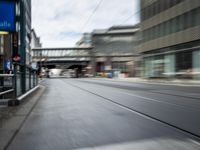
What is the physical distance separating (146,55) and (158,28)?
23.6 ft

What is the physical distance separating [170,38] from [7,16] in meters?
36.7

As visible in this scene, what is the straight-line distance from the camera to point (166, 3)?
4725 centimetres

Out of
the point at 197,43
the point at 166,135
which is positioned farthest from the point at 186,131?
the point at 197,43

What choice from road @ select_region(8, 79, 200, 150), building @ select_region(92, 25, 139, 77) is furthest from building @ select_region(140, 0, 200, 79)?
building @ select_region(92, 25, 139, 77)

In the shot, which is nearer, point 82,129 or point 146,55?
point 82,129

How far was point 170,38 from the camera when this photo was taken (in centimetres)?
4628

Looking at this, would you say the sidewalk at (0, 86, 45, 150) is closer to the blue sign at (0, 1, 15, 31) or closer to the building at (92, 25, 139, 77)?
the blue sign at (0, 1, 15, 31)

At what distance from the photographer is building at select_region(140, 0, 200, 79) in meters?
40.3

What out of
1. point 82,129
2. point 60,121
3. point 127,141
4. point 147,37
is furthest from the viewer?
point 147,37

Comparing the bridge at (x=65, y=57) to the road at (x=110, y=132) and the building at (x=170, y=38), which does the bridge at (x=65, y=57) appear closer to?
the building at (x=170, y=38)

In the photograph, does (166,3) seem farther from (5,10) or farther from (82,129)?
(82,129)

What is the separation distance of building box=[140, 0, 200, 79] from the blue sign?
3031 centimetres

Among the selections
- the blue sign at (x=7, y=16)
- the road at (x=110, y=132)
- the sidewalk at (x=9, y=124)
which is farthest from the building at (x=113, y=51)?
the road at (x=110, y=132)

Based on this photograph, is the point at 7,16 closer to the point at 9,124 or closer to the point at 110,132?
the point at 9,124
